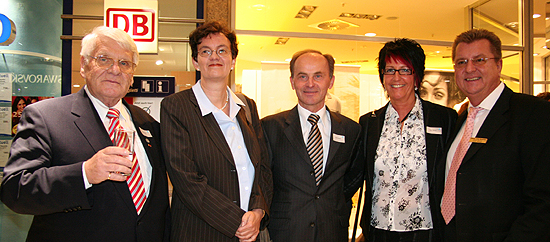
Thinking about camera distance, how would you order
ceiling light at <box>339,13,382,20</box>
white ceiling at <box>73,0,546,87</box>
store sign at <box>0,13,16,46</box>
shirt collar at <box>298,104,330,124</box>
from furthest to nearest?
ceiling light at <box>339,13,382,20</box> < white ceiling at <box>73,0,546,87</box> < store sign at <box>0,13,16,46</box> < shirt collar at <box>298,104,330,124</box>

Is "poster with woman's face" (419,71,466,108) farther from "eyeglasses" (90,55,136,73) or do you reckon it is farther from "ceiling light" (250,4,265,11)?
"eyeglasses" (90,55,136,73)

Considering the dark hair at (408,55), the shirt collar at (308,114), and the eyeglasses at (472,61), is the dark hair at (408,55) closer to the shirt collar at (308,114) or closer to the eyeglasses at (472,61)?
the eyeglasses at (472,61)

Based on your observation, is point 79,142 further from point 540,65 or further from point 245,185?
point 540,65

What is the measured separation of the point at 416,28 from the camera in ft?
20.7

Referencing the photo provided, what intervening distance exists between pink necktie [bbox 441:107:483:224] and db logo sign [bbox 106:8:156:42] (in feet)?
12.0

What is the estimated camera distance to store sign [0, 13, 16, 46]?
4.14 m

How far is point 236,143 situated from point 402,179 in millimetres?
→ 1263

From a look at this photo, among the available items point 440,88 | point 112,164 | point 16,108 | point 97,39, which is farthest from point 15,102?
point 440,88

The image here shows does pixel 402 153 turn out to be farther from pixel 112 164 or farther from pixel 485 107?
pixel 112 164

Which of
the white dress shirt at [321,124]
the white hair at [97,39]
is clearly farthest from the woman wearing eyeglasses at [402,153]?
the white hair at [97,39]

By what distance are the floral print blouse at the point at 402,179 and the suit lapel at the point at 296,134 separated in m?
0.61

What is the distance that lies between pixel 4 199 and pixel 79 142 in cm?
42

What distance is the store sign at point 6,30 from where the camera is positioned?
4.14 metres

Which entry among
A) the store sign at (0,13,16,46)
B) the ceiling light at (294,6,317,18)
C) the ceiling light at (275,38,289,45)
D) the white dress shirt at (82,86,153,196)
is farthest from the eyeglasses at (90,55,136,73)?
the ceiling light at (294,6,317,18)
